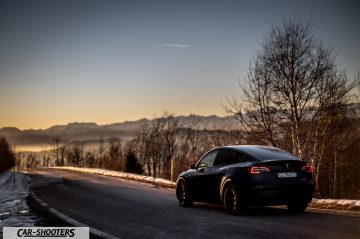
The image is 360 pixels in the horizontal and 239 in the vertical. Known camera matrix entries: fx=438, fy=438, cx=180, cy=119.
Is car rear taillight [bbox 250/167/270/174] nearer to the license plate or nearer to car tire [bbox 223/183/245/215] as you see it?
the license plate

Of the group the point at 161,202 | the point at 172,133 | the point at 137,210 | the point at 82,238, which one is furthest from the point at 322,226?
the point at 172,133

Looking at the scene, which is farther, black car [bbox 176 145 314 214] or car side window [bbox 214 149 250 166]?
car side window [bbox 214 149 250 166]

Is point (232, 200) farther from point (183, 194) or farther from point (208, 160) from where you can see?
point (183, 194)

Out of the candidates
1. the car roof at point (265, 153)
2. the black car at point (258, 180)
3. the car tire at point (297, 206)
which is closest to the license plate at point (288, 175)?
the black car at point (258, 180)

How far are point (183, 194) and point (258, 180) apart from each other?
319 centimetres

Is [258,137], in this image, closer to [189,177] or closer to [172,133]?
[189,177]

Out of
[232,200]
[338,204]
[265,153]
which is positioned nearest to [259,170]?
[265,153]

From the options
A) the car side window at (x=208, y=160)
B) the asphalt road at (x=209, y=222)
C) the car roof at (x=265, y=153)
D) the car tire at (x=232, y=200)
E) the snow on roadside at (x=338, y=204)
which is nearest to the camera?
the asphalt road at (x=209, y=222)

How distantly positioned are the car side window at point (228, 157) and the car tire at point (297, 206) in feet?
4.71

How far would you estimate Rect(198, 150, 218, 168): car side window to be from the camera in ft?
35.5

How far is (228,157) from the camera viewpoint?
1016 cm

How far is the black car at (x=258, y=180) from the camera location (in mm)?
8945

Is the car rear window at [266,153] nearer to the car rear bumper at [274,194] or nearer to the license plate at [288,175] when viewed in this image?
the license plate at [288,175]

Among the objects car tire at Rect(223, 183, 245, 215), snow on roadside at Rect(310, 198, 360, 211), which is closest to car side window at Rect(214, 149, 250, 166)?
car tire at Rect(223, 183, 245, 215)
